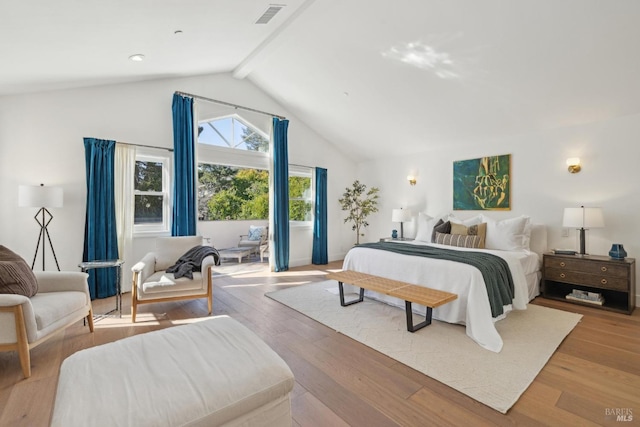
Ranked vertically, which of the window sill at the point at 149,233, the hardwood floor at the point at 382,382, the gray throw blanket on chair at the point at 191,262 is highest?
the window sill at the point at 149,233

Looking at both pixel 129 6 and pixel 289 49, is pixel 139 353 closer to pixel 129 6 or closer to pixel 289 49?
pixel 129 6

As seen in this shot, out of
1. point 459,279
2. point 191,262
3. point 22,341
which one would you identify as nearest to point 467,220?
point 459,279

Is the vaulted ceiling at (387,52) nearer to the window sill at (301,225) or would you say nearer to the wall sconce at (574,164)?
the wall sconce at (574,164)

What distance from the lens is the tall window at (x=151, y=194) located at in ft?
15.1

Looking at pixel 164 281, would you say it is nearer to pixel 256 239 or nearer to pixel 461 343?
pixel 461 343

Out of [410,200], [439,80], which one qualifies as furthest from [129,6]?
[410,200]

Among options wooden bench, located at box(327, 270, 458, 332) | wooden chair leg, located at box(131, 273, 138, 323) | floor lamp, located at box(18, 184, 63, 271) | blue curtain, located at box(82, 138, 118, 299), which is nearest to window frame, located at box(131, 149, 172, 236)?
blue curtain, located at box(82, 138, 118, 299)

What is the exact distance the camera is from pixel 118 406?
1096 millimetres

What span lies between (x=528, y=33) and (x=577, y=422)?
327 centimetres

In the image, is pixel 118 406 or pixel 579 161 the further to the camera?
pixel 579 161

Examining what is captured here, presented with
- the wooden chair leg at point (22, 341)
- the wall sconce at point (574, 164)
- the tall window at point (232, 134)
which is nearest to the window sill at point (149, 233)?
the tall window at point (232, 134)

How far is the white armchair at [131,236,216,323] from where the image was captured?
3.15 metres

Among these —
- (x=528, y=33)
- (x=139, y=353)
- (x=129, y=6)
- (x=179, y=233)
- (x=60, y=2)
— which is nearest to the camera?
(x=139, y=353)

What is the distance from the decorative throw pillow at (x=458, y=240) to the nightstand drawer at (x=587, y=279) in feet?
2.94
